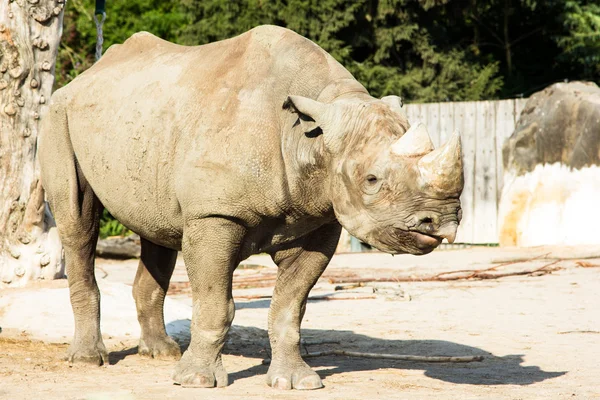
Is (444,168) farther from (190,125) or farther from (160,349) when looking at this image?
(160,349)

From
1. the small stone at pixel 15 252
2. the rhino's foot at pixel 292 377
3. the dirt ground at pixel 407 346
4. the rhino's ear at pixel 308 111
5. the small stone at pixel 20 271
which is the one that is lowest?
the dirt ground at pixel 407 346

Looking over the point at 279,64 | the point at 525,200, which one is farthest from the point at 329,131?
the point at 525,200

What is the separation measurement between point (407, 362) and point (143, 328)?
1.95 meters

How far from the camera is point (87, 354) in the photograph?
7410 mm

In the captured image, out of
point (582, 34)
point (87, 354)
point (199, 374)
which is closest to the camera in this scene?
point (199, 374)

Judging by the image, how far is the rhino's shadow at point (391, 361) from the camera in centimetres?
690

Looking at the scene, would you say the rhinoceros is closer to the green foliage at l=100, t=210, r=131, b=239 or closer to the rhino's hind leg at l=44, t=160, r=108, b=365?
the rhino's hind leg at l=44, t=160, r=108, b=365

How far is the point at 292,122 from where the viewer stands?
6.17 m

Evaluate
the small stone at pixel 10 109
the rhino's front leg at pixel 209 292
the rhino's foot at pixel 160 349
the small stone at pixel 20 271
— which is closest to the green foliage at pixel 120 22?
the small stone at pixel 10 109

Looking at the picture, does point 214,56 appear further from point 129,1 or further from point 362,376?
point 129,1

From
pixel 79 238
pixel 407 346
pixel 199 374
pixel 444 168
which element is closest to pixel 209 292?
pixel 199 374

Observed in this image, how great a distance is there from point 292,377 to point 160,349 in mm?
1560

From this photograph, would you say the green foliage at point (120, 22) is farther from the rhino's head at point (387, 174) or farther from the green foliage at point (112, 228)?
the rhino's head at point (387, 174)

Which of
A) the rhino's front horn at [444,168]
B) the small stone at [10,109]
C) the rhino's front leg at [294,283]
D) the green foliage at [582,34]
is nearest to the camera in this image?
the rhino's front horn at [444,168]
